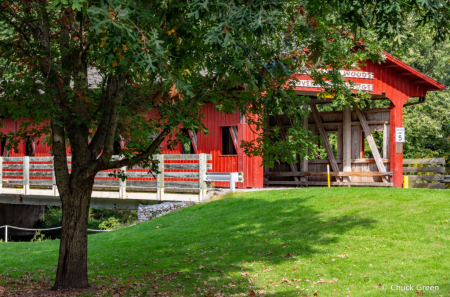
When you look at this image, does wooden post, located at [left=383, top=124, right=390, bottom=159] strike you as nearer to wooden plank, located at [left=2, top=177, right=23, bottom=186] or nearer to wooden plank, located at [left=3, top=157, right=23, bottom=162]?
wooden plank, located at [left=2, top=177, right=23, bottom=186]

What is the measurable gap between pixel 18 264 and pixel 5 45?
5376 millimetres

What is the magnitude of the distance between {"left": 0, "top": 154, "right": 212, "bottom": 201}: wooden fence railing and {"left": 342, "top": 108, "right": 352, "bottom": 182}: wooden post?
22.7 ft

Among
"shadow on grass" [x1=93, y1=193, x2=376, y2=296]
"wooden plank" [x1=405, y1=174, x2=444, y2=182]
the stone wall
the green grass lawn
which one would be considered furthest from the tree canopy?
"wooden plank" [x1=405, y1=174, x2=444, y2=182]

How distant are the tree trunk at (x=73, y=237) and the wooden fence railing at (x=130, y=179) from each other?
5.77m

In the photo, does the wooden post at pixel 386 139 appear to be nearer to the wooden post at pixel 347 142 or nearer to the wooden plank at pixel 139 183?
the wooden post at pixel 347 142

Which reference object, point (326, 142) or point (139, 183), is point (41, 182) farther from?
point (326, 142)

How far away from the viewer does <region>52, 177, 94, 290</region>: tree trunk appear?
8570mm

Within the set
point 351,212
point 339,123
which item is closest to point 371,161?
point 339,123

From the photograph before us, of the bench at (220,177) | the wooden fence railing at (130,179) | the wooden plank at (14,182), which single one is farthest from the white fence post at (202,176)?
the wooden plank at (14,182)

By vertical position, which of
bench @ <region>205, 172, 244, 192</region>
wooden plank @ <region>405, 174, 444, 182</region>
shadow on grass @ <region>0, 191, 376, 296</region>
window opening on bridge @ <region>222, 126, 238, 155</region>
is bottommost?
shadow on grass @ <region>0, 191, 376, 296</region>

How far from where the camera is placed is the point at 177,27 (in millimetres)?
7441

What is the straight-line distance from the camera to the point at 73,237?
8562mm

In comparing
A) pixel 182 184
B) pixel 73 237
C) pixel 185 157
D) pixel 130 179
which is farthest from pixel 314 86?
pixel 73 237

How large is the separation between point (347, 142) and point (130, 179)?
9771 mm
